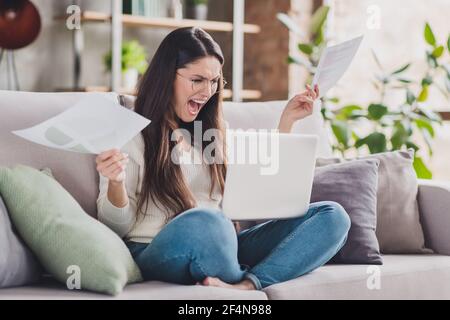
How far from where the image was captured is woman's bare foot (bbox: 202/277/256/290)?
1746 millimetres

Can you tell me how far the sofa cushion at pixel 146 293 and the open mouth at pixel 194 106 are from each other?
0.50m

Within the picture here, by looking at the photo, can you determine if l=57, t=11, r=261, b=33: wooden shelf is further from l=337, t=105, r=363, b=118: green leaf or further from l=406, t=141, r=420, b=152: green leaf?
l=406, t=141, r=420, b=152: green leaf

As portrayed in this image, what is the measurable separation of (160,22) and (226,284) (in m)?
2.49

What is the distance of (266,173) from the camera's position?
70.8 inches

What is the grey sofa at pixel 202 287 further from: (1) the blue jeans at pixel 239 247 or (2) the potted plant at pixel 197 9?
(2) the potted plant at pixel 197 9

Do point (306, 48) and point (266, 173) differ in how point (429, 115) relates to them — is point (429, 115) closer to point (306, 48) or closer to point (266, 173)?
point (306, 48)

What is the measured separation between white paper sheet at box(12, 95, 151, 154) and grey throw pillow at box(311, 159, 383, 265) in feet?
2.50

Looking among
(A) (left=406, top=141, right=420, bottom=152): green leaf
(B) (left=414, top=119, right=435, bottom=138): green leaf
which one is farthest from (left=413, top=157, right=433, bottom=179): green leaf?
(B) (left=414, top=119, right=435, bottom=138): green leaf

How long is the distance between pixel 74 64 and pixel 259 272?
94.5 inches

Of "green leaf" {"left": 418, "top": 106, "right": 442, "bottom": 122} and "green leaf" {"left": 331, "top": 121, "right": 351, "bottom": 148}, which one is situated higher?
"green leaf" {"left": 418, "top": 106, "right": 442, "bottom": 122}

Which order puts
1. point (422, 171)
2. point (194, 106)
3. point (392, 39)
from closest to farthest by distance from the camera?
point (194, 106) → point (422, 171) → point (392, 39)

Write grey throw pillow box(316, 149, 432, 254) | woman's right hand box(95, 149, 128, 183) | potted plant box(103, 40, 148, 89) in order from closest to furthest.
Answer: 1. woman's right hand box(95, 149, 128, 183)
2. grey throw pillow box(316, 149, 432, 254)
3. potted plant box(103, 40, 148, 89)

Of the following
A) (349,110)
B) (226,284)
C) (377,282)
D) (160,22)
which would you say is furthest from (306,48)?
(226,284)
